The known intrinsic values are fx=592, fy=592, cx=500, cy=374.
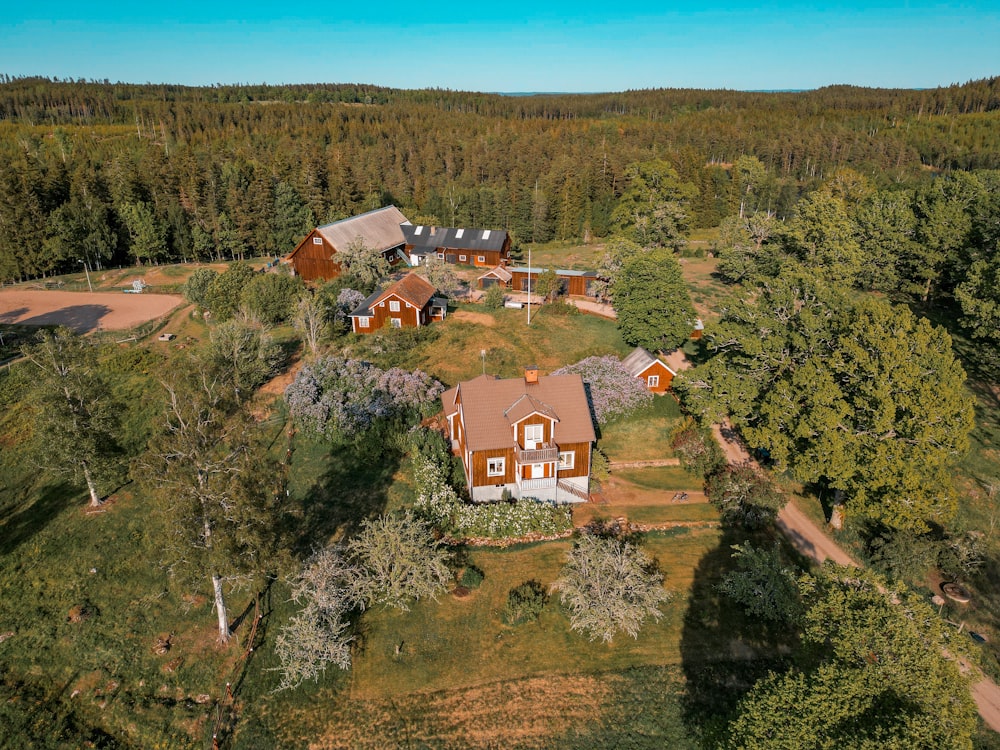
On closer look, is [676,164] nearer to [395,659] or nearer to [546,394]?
[546,394]

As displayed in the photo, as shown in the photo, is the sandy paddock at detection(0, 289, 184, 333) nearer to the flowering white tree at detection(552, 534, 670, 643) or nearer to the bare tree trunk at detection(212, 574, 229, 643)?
the bare tree trunk at detection(212, 574, 229, 643)

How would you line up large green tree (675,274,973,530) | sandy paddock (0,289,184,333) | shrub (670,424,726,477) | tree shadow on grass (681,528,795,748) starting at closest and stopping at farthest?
1. tree shadow on grass (681,528,795,748)
2. large green tree (675,274,973,530)
3. shrub (670,424,726,477)
4. sandy paddock (0,289,184,333)

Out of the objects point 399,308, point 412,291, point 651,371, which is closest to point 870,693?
point 651,371

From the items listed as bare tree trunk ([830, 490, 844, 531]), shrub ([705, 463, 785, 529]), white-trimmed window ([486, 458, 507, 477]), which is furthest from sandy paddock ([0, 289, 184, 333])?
bare tree trunk ([830, 490, 844, 531])

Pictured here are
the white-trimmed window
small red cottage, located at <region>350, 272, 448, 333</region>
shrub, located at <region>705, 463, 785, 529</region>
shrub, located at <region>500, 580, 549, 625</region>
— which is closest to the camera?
shrub, located at <region>500, 580, 549, 625</region>

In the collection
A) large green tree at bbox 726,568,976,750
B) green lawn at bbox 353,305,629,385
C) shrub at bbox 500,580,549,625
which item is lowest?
shrub at bbox 500,580,549,625

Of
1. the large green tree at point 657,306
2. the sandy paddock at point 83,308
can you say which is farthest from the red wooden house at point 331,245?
the large green tree at point 657,306

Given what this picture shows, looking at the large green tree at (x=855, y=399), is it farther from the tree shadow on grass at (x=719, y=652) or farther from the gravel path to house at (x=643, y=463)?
the tree shadow on grass at (x=719, y=652)
